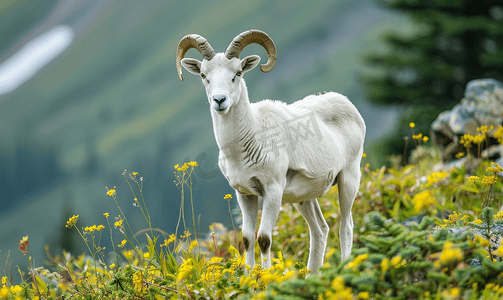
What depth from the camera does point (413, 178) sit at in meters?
6.73

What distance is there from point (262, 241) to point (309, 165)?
0.86 m

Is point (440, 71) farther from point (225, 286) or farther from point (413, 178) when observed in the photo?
point (225, 286)

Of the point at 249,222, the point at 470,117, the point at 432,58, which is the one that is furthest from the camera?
the point at 432,58

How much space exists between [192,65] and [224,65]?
430 mm

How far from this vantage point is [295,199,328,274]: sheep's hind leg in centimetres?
438

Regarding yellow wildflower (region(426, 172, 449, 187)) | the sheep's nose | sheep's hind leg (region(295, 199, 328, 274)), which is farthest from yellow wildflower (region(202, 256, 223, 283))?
yellow wildflower (region(426, 172, 449, 187))

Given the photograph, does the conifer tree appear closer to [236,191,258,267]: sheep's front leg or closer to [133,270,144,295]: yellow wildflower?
[236,191,258,267]: sheep's front leg

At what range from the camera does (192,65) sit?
3701mm

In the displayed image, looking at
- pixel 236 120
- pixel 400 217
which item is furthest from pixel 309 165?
pixel 400 217

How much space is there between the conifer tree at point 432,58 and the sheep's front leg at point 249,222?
10.9m

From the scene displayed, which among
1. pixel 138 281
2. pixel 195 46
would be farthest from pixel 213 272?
pixel 195 46

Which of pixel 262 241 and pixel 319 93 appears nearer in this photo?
pixel 262 241

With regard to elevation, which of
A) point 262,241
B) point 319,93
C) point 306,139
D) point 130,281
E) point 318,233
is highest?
point 319,93

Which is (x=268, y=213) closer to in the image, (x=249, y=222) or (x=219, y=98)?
(x=249, y=222)
